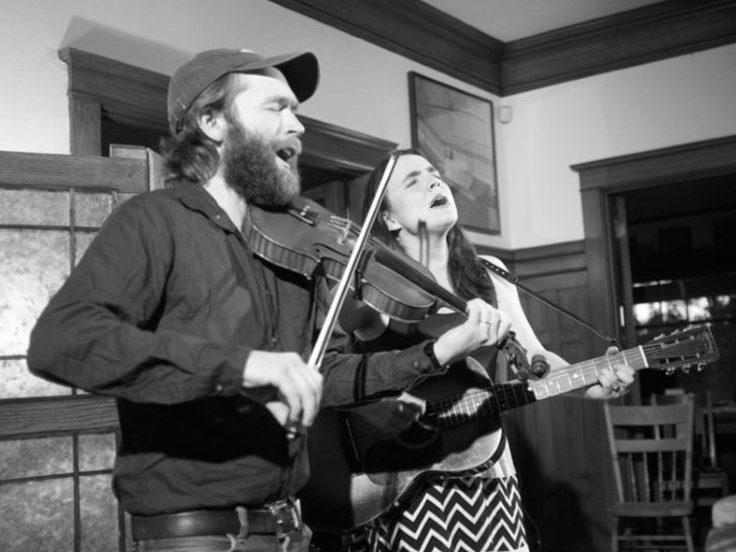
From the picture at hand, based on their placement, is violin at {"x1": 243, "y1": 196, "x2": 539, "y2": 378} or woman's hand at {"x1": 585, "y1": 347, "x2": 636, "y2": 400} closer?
violin at {"x1": 243, "y1": 196, "x2": 539, "y2": 378}

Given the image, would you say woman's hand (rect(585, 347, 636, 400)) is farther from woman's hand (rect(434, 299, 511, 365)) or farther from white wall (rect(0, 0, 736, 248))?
white wall (rect(0, 0, 736, 248))

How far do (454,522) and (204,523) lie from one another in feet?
3.25

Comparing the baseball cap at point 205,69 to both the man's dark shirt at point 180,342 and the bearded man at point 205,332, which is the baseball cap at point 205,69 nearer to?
the bearded man at point 205,332

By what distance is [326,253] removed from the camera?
1.59m

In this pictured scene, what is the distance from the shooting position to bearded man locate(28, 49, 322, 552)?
1148mm

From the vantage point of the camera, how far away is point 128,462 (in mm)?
1302

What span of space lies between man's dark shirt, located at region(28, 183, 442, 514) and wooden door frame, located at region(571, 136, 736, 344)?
4.14 meters

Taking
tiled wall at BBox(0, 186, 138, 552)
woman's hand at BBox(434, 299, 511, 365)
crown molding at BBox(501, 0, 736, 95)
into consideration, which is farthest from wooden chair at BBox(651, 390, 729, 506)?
woman's hand at BBox(434, 299, 511, 365)

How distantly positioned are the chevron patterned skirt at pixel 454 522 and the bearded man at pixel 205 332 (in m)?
0.78

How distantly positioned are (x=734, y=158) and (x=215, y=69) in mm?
4255

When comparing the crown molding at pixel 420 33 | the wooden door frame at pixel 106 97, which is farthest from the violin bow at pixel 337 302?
the crown molding at pixel 420 33

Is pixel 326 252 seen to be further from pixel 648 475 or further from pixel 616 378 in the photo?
pixel 648 475

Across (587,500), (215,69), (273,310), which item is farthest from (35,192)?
(587,500)

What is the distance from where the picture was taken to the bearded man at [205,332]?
1.15 m
